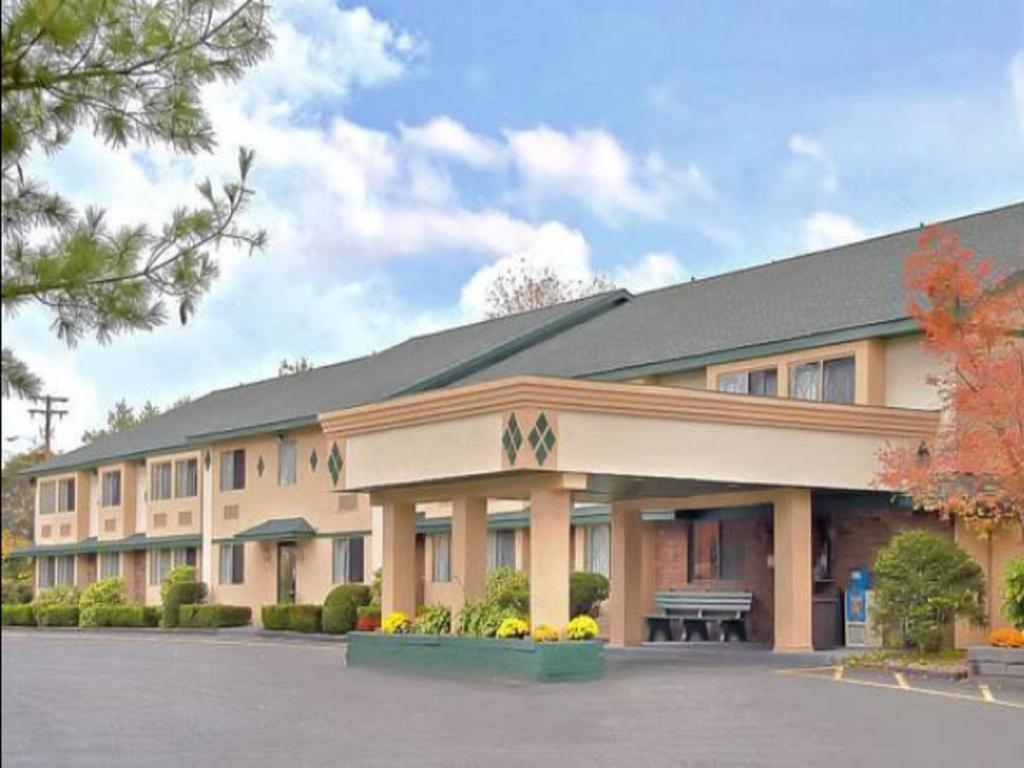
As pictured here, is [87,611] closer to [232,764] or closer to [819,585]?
[819,585]

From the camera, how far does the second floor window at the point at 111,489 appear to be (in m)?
57.1

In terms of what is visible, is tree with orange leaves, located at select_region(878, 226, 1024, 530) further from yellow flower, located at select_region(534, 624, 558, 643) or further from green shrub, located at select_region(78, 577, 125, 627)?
green shrub, located at select_region(78, 577, 125, 627)

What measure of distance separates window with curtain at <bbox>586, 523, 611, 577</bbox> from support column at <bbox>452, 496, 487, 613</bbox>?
8.86 metres

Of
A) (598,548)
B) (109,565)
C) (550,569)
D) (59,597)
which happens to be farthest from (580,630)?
(109,565)

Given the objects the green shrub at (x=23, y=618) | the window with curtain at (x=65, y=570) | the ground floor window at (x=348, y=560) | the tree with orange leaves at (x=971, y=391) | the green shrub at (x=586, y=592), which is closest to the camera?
the tree with orange leaves at (x=971, y=391)

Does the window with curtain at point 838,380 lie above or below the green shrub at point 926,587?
above

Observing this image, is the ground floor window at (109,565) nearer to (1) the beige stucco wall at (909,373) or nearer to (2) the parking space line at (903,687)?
(1) the beige stucco wall at (909,373)

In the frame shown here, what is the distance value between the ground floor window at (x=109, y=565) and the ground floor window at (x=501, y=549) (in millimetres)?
19675

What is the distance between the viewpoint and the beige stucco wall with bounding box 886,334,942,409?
1151 inches

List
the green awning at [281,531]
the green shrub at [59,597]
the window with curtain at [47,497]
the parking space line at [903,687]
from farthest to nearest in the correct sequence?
1. the window with curtain at [47,497]
2. the green shrub at [59,597]
3. the green awning at [281,531]
4. the parking space line at [903,687]

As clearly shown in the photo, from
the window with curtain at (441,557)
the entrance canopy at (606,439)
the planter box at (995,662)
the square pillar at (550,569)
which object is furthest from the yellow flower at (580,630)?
the window with curtain at (441,557)

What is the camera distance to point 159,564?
53.8 metres

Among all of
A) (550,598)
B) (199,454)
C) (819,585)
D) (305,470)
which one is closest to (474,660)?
(550,598)

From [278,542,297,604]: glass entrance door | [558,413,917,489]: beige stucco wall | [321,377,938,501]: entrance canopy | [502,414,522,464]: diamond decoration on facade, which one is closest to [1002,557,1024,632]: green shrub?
[321,377,938,501]: entrance canopy
